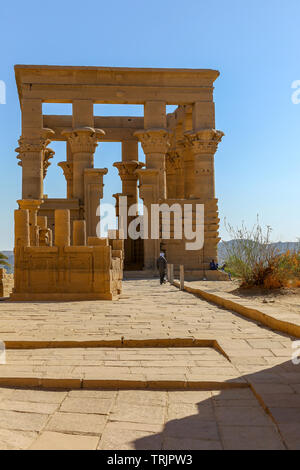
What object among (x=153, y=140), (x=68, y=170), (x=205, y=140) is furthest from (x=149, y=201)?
(x=68, y=170)

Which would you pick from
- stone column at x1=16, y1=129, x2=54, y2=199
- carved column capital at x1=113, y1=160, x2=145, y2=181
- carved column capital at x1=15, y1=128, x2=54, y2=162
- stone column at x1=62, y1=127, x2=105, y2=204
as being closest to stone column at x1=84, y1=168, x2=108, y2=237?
stone column at x1=62, y1=127, x2=105, y2=204

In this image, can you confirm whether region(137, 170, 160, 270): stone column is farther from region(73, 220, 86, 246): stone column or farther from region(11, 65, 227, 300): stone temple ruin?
region(73, 220, 86, 246): stone column

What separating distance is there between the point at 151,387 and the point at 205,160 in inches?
782

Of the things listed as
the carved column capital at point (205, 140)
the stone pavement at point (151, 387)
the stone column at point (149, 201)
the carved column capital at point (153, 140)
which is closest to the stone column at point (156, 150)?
the carved column capital at point (153, 140)

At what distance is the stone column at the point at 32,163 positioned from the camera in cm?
2222

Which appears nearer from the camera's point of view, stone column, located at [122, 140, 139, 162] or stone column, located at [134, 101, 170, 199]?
stone column, located at [134, 101, 170, 199]

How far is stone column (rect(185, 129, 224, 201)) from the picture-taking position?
898 inches

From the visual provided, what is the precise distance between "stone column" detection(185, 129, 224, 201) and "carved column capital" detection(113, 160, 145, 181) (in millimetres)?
4698

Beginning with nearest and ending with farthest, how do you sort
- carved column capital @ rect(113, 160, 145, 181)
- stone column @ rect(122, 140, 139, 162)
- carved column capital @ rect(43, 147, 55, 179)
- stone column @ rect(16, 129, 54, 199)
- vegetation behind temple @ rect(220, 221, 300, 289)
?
1. vegetation behind temple @ rect(220, 221, 300, 289)
2. stone column @ rect(16, 129, 54, 199)
3. carved column capital @ rect(43, 147, 55, 179)
4. carved column capital @ rect(113, 160, 145, 181)
5. stone column @ rect(122, 140, 139, 162)

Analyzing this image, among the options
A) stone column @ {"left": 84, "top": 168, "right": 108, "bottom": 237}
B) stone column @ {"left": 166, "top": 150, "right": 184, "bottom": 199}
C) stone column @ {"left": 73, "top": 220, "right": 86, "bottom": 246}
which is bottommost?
stone column @ {"left": 73, "top": 220, "right": 86, "bottom": 246}

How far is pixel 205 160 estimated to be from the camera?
23.0 m

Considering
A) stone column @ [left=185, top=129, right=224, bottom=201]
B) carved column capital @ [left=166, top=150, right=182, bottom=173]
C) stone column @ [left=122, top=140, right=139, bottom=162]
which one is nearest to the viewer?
stone column @ [left=185, top=129, right=224, bottom=201]

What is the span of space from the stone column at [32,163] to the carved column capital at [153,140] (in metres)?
4.58

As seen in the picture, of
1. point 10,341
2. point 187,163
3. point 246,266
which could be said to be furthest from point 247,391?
point 187,163
